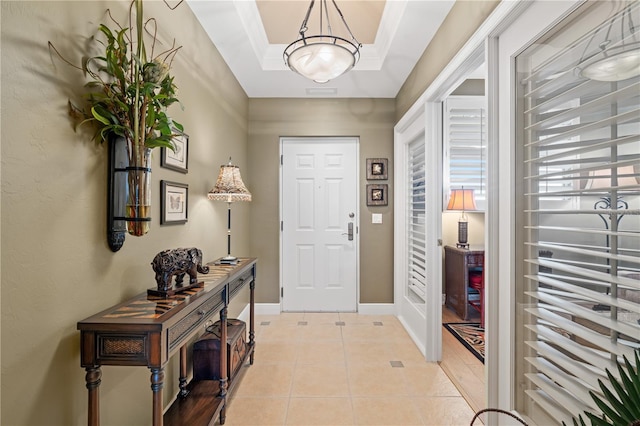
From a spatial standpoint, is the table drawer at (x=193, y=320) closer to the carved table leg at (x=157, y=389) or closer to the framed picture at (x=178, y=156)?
the carved table leg at (x=157, y=389)

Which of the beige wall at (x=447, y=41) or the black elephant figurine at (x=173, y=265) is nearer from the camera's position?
the black elephant figurine at (x=173, y=265)

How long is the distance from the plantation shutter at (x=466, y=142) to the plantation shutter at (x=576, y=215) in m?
2.39

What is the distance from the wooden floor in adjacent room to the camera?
213 cm

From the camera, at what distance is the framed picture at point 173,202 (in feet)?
5.94

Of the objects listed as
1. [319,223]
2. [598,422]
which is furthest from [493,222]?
[319,223]

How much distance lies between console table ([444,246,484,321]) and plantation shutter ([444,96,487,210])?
650mm

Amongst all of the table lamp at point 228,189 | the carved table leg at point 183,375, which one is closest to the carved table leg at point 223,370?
the carved table leg at point 183,375

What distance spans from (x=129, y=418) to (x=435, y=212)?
7.88 ft

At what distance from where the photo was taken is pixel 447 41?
7.18 ft

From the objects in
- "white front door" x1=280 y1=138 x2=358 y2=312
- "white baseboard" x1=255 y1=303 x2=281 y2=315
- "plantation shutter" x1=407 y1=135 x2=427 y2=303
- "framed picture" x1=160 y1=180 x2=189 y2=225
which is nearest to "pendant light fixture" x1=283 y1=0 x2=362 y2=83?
"framed picture" x1=160 y1=180 x2=189 y2=225

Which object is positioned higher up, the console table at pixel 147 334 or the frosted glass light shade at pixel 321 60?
the frosted glass light shade at pixel 321 60

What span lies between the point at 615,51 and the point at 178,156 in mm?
2082

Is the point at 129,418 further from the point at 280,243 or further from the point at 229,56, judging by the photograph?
the point at 229,56

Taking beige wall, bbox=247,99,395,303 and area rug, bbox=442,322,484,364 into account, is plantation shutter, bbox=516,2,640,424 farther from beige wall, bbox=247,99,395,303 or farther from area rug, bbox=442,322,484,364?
beige wall, bbox=247,99,395,303
